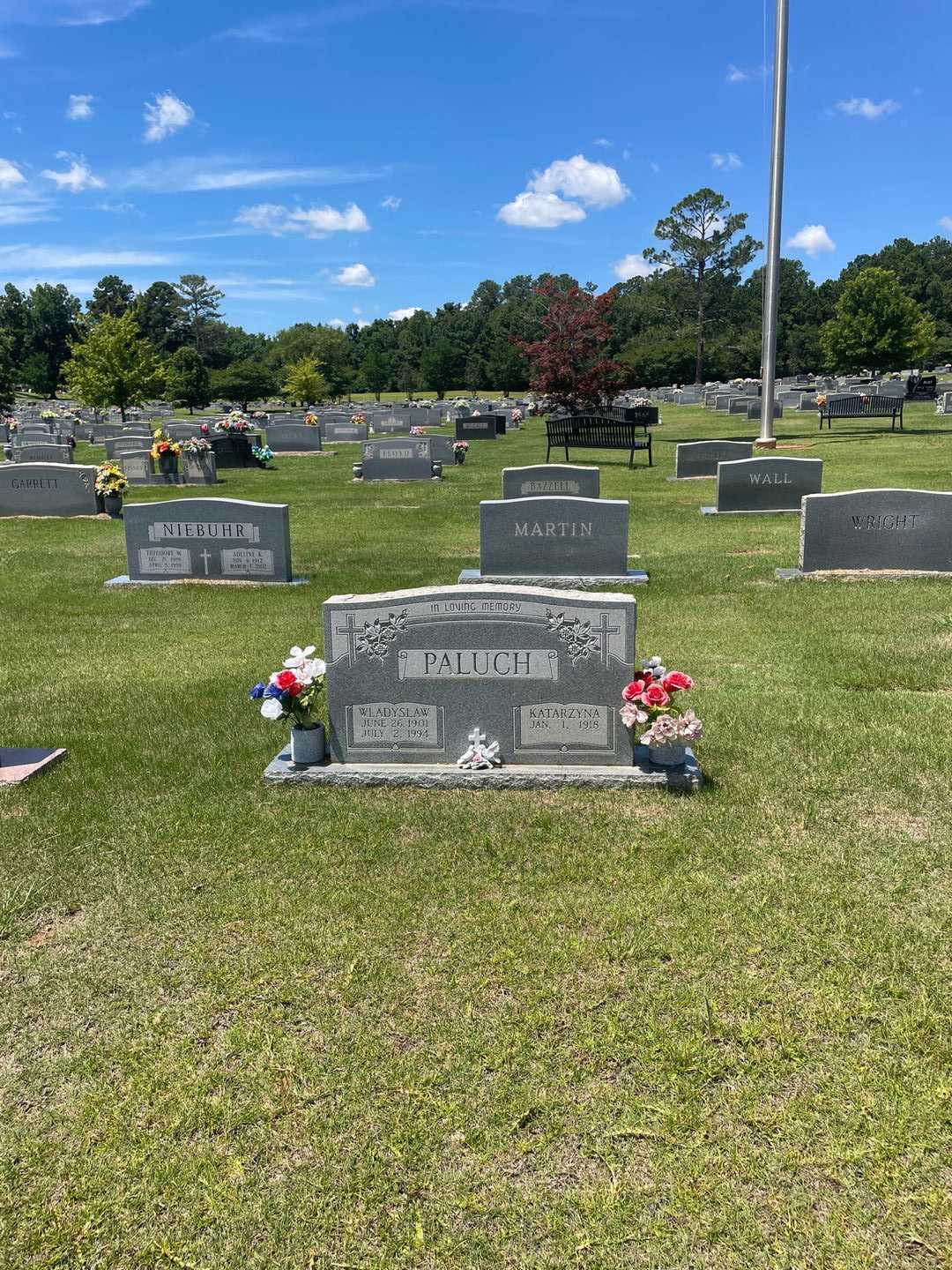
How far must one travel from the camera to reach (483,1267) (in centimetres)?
282

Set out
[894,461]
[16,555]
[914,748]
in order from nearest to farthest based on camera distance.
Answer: [914,748] < [16,555] < [894,461]

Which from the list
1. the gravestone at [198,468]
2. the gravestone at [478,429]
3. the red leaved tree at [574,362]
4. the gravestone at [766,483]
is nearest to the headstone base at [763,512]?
the gravestone at [766,483]

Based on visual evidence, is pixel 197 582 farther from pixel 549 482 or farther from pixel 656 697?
pixel 656 697

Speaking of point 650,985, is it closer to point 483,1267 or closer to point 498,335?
point 483,1267

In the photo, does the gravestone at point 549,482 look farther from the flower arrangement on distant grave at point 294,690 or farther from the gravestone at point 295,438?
the gravestone at point 295,438

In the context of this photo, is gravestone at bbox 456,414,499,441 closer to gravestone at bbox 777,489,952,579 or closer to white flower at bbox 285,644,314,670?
gravestone at bbox 777,489,952,579

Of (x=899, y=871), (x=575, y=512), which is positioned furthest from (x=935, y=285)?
(x=899, y=871)

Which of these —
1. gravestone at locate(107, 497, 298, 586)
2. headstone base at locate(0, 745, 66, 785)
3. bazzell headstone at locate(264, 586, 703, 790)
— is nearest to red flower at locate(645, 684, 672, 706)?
bazzell headstone at locate(264, 586, 703, 790)

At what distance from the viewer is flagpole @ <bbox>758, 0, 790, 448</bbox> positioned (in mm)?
23250

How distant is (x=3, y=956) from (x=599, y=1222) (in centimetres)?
287

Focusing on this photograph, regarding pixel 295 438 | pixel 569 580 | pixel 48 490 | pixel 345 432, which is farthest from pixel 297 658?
pixel 345 432

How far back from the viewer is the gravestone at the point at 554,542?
11.8 meters

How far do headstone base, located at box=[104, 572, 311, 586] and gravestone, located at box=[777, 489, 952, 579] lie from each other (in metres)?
6.31

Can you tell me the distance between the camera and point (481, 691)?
20.1ft
